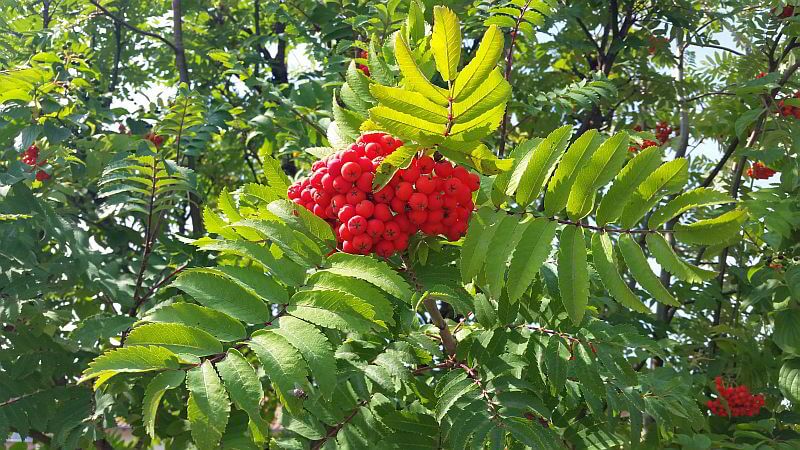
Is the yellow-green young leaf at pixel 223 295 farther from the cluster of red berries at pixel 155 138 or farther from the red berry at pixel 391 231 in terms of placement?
the cluster of red berries at pixel 155 138

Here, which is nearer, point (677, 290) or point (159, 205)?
point (159, 205)

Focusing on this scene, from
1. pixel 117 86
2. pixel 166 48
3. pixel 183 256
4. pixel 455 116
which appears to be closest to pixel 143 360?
pixel 455 116

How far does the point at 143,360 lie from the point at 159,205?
1.84m

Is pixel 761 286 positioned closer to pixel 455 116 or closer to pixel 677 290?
pixel 677 290

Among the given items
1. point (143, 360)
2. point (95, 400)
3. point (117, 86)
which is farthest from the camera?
point (117, 86)

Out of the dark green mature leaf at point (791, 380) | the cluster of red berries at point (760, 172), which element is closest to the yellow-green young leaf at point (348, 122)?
the dark green mature leaf at point (791, 380)

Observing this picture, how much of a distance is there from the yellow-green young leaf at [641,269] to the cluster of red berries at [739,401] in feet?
8.24

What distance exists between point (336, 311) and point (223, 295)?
24 cm

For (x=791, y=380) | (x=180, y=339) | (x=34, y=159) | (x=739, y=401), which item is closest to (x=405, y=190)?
(x=180, y=339)

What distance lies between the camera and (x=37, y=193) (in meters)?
3.06

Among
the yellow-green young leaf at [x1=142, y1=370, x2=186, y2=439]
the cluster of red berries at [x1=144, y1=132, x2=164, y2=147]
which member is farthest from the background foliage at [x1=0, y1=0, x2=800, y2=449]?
the cluster of red berries at [x1=144, y1=132, x2=164, y2=147]

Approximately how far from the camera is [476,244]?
1.49 metres

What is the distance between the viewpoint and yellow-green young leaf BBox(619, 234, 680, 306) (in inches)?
55.5

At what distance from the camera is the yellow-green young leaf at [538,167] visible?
1534 millimetres
